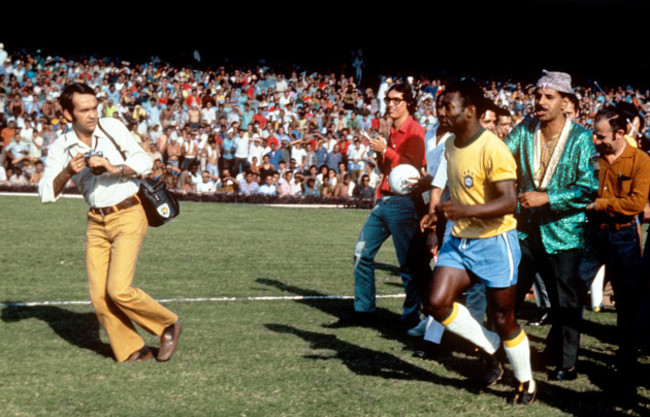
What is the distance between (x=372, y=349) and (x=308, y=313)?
4.71 feet

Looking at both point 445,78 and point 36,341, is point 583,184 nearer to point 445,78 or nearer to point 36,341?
point 36,341

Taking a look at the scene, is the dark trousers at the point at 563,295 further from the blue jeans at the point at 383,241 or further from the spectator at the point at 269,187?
the spectator at the point at 269,187

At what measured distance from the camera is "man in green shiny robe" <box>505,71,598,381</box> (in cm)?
547

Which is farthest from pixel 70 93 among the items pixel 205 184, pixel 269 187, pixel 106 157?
pixel 205 184

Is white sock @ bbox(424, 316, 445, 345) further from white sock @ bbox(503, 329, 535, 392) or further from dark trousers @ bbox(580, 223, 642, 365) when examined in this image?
dark trousers @ bbox(580, 223, 642, 365)

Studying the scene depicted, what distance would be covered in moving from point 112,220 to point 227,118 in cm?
2118

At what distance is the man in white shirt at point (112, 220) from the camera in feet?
18.6

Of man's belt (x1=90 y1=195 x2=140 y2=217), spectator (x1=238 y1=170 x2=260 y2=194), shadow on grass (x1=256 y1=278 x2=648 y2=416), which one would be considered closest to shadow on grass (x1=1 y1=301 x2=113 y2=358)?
man's belt (x1=90 y1=195 x2=140 y2=217)

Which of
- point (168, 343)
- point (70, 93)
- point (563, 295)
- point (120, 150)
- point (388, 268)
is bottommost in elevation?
point (388, 268)

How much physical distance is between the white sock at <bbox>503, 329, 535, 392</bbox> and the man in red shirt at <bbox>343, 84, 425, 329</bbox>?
1885 mm

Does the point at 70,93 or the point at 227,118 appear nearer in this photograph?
the point at 70,93

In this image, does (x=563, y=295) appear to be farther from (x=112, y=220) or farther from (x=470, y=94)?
(x=112, y=220)

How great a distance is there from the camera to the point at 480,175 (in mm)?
4816

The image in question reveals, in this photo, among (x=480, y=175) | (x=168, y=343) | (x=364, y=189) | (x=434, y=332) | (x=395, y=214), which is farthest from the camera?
(x=364, y=189)
